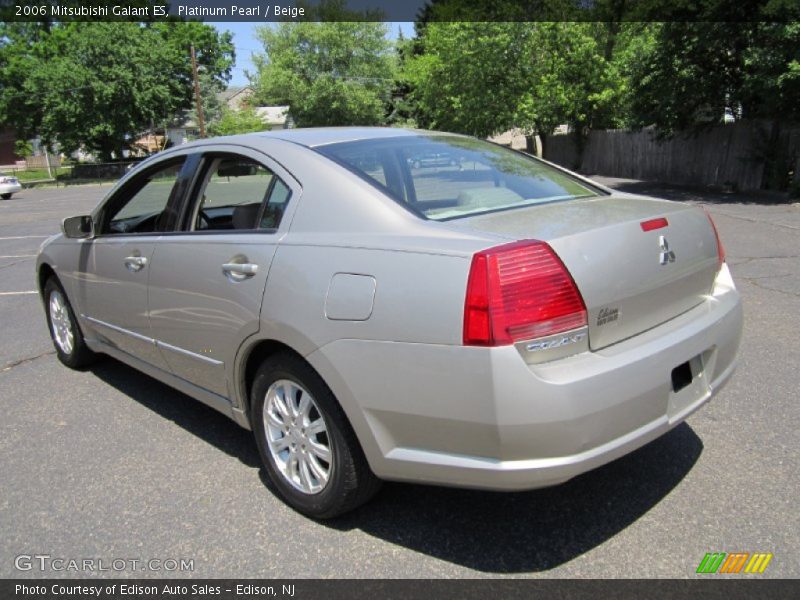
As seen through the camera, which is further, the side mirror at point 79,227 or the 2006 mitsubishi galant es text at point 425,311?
the side mirror at point 79,227

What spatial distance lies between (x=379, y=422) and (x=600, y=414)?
0.79 metres

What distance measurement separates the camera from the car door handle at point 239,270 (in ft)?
9.62

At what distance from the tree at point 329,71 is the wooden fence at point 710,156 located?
2922 centimetres

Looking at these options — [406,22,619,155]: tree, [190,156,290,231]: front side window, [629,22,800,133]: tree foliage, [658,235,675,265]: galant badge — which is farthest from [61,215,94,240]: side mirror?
[406,22,619,155]: tree

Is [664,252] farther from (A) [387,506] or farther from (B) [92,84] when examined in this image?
(B) [92,84]

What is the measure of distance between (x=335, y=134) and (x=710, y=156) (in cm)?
1941

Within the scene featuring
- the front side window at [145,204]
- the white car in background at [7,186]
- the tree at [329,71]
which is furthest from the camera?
the tree at [329,71]

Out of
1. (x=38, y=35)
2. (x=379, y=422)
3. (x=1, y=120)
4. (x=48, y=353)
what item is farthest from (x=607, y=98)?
(x=38, y=35)

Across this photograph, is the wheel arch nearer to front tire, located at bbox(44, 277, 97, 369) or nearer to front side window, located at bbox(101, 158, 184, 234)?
front side window, located at bbox(101, 158, 184, 234)

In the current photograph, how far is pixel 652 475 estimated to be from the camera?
3.15 meters

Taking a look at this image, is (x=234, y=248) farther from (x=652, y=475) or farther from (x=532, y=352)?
(x=652, y=475)

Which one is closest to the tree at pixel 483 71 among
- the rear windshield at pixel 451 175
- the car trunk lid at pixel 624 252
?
the rear windshield at pixel 451 175

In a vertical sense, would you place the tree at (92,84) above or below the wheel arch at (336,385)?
above

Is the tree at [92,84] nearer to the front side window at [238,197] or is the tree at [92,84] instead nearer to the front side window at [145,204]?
the front side window at [145,204]
